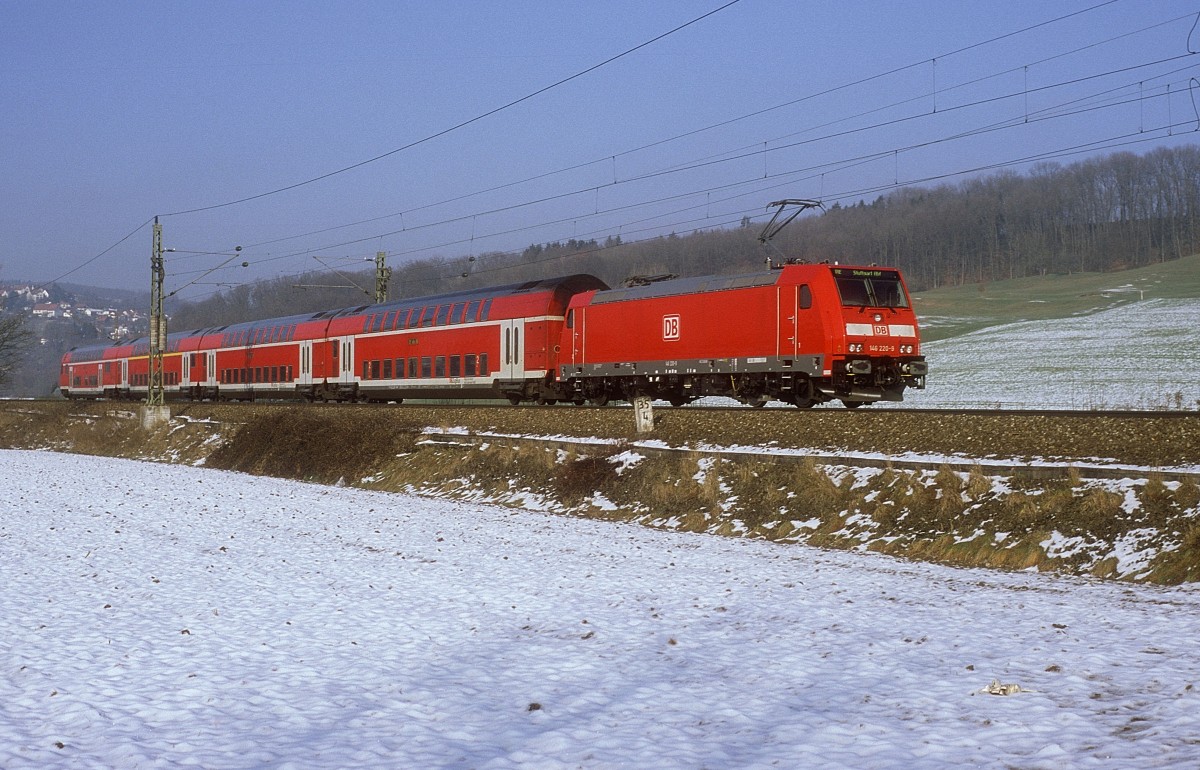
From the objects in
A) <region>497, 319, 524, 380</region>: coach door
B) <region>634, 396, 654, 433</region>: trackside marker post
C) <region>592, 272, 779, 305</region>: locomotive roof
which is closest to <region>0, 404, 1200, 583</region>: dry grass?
<region>634, 396, 654, 433</region>: trackside marker post

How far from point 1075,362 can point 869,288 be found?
34480 mm

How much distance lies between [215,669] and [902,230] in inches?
4546

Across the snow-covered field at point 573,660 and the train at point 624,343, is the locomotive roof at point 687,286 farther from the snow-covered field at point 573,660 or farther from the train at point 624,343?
the snow-covered field at point 573,660

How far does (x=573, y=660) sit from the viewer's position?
9938 millimetres

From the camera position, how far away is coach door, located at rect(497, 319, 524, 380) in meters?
35.0

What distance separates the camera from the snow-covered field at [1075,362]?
42125mm

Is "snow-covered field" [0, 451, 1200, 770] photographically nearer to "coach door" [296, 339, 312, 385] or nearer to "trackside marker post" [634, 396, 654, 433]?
"trackside marker post" [634, 396, 654, 433]

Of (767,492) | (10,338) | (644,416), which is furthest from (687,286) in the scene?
(10,338)

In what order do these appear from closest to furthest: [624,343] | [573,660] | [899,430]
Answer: [573,660] → [899,430] → [624,343]

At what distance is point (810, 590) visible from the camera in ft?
44.5

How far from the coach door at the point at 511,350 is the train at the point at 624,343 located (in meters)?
0.05

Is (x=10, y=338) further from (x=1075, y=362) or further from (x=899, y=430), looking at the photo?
(x=899, y=430)

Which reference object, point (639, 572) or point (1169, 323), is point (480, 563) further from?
point (1169, 323)

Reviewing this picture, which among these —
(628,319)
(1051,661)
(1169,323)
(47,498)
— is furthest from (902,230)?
(1051,661)
